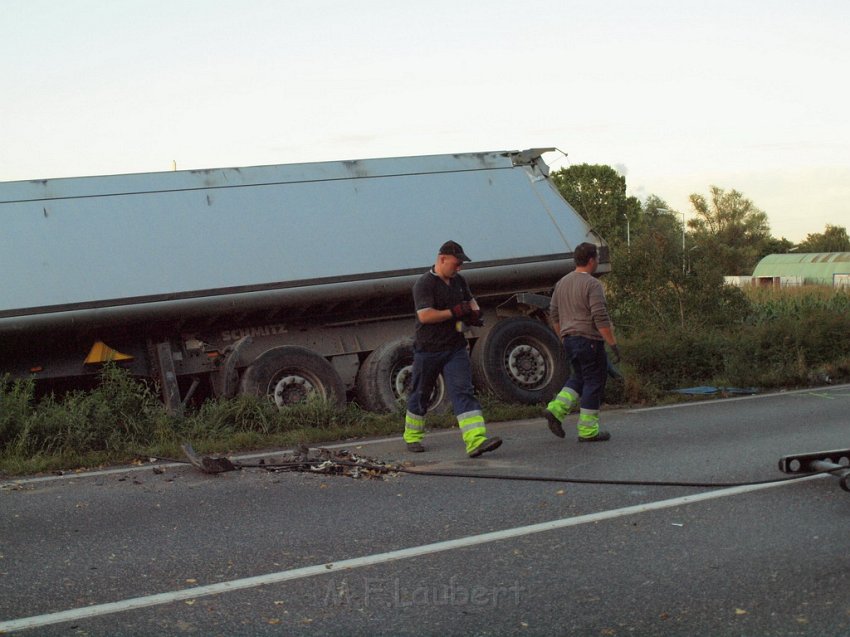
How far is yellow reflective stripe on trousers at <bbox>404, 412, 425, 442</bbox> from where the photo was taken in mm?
8781

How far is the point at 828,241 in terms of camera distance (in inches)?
3457

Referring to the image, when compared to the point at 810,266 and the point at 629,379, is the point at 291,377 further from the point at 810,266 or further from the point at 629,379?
the point at 810,266

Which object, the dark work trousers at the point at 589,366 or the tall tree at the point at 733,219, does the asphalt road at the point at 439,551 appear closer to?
the dark work trousers at the point at 589,366

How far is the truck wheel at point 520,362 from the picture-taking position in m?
11.7

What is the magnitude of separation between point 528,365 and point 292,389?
105 inches

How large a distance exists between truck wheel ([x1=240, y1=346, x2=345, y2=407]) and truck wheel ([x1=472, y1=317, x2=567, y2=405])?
1594 mm

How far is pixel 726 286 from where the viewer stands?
16.6 metres

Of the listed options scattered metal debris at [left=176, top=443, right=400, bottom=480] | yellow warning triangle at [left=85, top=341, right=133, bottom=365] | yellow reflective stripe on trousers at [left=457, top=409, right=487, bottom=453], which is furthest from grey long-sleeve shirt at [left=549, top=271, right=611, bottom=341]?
yellow warning triangle at [left=85, top=341, right=133, bottom=365]

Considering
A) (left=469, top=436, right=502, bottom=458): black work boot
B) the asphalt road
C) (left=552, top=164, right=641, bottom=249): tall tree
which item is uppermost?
(left=552, top=164, right=641, bottom=249): tall tree

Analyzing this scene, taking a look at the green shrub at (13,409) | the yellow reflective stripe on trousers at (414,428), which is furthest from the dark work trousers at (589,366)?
the green shrub at (13,409)

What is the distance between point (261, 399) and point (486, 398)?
2.43 metres

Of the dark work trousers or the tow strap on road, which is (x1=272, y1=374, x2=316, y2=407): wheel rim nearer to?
the tow strap on road

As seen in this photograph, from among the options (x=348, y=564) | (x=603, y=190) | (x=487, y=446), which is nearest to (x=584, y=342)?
(x=487, y=446)

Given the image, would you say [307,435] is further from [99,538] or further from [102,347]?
[99,538]
